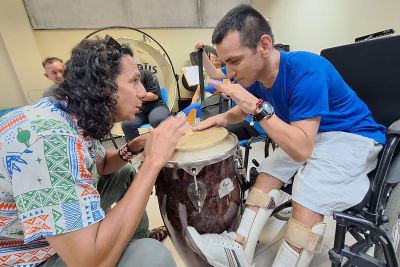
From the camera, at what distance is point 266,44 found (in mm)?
971

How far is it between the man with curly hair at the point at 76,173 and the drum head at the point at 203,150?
0.08 meters

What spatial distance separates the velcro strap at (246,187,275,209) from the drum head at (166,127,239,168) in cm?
23

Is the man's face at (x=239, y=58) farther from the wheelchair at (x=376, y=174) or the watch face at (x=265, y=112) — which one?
the wheelchair at (x=376, y=174)

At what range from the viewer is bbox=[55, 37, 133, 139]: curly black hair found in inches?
28.3

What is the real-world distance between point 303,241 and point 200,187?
411 millimetres

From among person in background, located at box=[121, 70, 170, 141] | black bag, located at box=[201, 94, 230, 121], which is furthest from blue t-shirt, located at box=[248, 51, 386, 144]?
person in background, located at box=[121, 70, 170, 141]

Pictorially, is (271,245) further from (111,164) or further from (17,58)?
(17,58)

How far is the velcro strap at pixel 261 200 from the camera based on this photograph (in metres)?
0.96

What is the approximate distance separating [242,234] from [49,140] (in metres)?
0.78

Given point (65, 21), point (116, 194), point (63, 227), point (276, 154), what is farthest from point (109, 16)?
point (63, 227)

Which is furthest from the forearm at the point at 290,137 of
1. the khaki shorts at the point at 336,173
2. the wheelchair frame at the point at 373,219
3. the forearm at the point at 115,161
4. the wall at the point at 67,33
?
the wall at the point at 67,33

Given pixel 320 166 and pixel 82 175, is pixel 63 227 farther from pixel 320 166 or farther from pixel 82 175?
pixel 320 166

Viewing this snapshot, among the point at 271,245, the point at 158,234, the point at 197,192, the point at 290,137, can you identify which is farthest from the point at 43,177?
the point at 271,245

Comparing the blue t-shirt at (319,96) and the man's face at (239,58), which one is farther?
the man's face at (239,58)
